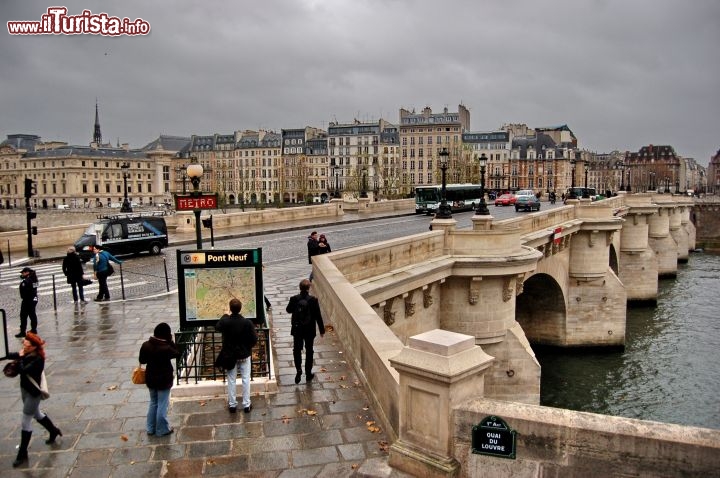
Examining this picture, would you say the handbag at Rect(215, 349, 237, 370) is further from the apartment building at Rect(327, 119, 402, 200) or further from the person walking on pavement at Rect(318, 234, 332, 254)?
the apartment building at Rect(327, 119, 402, 200)

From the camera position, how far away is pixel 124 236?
24984mm

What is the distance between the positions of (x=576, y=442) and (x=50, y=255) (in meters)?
25.2

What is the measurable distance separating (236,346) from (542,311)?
26523mm

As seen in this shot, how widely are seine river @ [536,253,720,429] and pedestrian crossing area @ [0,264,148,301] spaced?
16.5 metres

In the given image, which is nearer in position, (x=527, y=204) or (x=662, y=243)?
(x=527, y=204)

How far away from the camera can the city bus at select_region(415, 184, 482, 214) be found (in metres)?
50.2

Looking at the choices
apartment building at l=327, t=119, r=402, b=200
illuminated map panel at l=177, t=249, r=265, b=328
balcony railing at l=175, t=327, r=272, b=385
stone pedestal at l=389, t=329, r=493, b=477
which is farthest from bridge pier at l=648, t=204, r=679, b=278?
apartment building at l=327, t=119, r=402, b=200

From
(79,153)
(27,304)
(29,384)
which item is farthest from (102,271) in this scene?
(79,153)

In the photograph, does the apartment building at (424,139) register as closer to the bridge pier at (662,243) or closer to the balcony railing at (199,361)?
the bridge pier at (662,243)

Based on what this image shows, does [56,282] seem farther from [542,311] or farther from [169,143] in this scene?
[169,143]

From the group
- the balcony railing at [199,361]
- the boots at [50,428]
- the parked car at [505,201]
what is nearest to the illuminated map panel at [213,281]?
the balcony railing at [199,361]

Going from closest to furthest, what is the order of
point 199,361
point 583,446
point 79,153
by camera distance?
point 583,446
point 199,361
point 79,153

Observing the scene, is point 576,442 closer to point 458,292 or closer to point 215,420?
point 215,420

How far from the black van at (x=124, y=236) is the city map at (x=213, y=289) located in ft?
51.3
